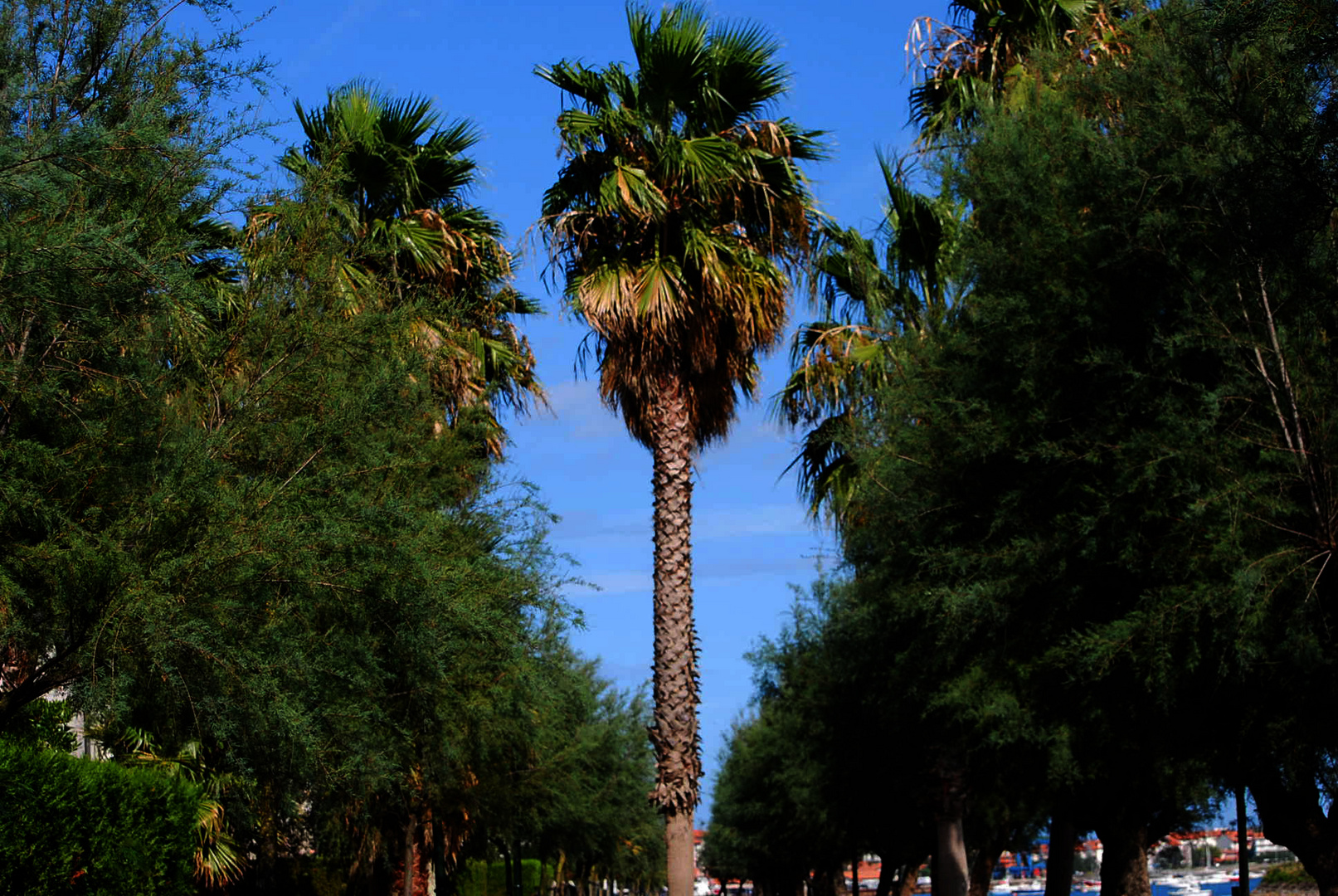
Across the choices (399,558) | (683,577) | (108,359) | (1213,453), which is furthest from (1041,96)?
(108,359)

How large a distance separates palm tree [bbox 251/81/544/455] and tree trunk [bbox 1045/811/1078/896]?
Answer: 1107cm

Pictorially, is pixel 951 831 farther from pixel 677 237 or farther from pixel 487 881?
pixel 487 881

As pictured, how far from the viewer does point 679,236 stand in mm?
19141

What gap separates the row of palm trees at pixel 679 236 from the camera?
711 inches

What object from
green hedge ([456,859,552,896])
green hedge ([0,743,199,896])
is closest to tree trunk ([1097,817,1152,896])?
green hedge ([0,743,199,896])

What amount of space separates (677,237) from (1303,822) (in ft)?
34.3

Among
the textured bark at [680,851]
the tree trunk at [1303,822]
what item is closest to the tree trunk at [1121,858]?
the tree trunk at [1303,822]

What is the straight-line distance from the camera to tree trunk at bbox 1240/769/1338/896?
13.5 metres

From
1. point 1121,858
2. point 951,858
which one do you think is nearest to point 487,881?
point 1121,858

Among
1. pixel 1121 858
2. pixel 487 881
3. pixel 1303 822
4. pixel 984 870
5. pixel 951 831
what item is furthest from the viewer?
pixel 487 881

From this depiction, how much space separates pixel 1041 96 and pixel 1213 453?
497cm

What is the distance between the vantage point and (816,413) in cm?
2125

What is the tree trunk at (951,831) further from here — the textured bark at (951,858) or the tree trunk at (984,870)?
the tree trunk at (984,870)

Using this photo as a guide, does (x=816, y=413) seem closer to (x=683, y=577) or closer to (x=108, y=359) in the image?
(x=683, y=577)
